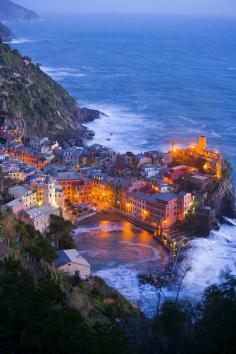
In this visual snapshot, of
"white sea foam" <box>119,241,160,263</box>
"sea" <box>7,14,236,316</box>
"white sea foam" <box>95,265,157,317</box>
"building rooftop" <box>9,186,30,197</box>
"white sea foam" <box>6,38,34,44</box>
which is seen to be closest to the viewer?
"white sea foam" <box>95,265,157,317</box>

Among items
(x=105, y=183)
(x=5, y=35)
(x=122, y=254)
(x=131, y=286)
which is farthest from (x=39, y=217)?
(x=5, y=35)

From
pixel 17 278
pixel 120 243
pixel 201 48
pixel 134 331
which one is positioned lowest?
pixel 120 243

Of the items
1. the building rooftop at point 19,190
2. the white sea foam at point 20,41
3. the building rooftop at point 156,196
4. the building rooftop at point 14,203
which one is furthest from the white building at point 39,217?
the white sea foam at point 20,41

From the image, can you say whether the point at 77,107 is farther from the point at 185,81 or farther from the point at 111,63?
the point at 111,63

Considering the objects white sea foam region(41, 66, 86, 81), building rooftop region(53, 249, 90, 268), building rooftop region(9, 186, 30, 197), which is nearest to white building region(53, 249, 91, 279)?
building rooftop region(53, 249, 90, 268)

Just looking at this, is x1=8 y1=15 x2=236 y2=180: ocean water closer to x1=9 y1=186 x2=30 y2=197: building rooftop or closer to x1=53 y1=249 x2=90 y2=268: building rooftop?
x1=9 y1=186 x2=30 y2=197: building rooftop

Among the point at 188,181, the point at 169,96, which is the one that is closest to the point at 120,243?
the point at 188,181

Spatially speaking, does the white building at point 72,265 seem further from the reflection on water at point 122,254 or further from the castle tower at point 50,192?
the castle tower at point 50,192
